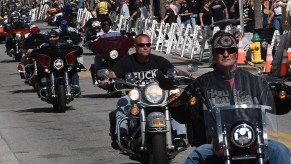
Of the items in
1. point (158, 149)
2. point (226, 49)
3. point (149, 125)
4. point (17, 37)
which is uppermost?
point (226, 49)

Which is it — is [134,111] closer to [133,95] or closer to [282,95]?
[133,95]

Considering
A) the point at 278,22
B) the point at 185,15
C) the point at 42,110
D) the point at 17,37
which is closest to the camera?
the point at 42,110

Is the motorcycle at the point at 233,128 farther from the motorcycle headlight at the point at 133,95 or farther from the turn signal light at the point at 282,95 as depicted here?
the motorcycle headlight at the point at 133,95

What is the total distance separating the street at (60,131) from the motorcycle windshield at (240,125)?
5.19 meters

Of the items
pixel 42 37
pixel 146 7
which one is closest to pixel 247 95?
pixel 42 37

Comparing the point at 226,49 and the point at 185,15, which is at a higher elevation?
the point at 226,49

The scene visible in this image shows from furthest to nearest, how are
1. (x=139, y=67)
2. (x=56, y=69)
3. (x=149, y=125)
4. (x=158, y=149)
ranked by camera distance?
(x=56, y=69)
(x=139, y=67)
(x=149, y=125)
(x=158, y=149)

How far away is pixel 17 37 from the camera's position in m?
38.3

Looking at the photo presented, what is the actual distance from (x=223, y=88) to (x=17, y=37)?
3090 cm

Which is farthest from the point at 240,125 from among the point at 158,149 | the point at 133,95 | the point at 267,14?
the point at 267,14

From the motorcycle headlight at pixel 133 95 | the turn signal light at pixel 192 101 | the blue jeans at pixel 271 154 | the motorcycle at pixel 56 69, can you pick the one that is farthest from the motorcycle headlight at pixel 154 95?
the motorcycle at pixel 56 69

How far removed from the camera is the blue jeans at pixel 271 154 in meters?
7.46

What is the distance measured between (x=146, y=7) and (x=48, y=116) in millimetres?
26941

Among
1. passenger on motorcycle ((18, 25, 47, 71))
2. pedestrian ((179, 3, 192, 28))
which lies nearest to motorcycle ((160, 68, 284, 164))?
passenger on motorcycle ((18, 25, 47, 71))
